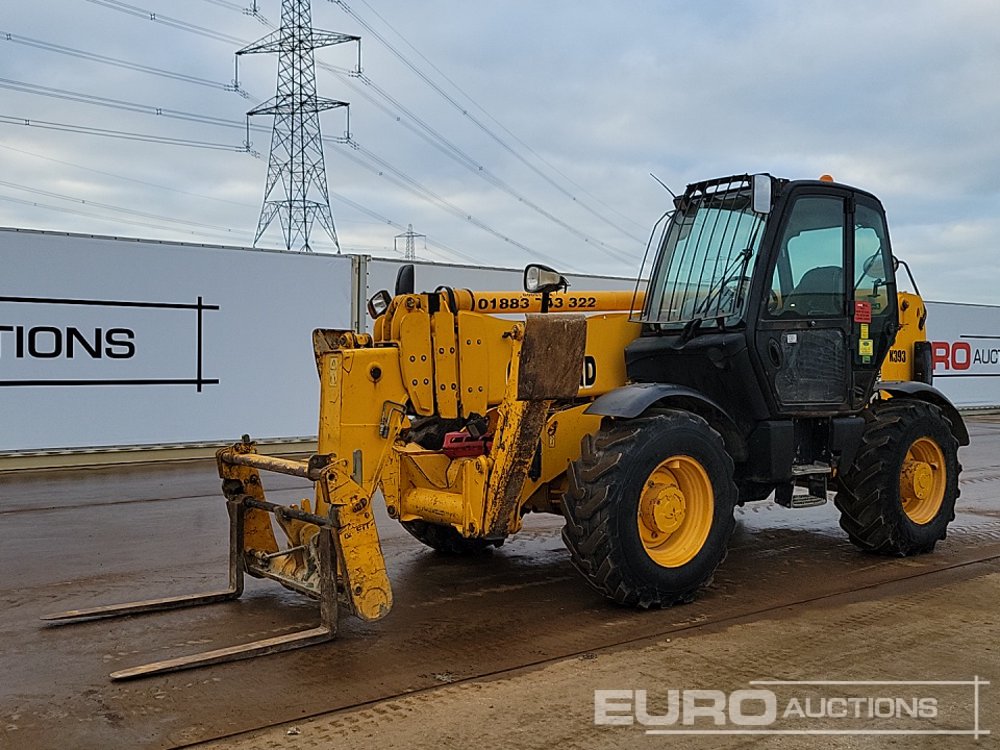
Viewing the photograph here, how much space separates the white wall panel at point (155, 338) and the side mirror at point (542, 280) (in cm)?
875

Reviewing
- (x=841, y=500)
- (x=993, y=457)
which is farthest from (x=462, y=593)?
(x=993, y=457)

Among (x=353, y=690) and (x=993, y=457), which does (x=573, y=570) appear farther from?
(x=993, y=457)

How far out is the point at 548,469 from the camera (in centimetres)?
621

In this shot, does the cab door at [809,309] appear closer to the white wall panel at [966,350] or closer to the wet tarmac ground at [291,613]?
the wet tarmac ground at [291,613]

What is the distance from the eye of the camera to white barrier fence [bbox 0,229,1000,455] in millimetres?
12539

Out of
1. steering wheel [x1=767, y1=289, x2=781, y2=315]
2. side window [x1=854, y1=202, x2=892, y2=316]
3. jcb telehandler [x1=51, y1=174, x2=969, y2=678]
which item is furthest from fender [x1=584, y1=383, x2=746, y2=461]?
side window [x1=854, y1=202, x2=892, y2=316]

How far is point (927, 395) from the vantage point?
25.0ft

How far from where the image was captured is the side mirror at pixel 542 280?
232 inches

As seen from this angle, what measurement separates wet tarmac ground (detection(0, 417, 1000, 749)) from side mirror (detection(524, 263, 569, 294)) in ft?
6.02

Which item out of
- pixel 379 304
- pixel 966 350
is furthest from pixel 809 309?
pixel 966 350

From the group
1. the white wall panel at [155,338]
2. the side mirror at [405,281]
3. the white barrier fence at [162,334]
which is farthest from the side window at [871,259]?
the white wall panel at [155,338]

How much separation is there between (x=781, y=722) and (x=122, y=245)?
11350 mm

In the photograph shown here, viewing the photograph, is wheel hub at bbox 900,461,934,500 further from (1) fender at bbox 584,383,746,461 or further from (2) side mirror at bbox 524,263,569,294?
(2) side mirror at bbox 524,263,569,294

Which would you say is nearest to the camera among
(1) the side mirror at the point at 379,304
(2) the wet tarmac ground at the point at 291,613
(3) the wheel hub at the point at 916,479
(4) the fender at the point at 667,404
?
(2) the wet tarmac ground at the point at 291,613
